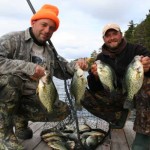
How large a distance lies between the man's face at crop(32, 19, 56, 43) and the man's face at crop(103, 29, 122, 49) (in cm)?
84

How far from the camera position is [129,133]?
6855 millimetres

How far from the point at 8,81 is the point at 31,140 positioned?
4.26ft

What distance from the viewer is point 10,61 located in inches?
208

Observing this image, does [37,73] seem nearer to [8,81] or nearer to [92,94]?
[8,81]

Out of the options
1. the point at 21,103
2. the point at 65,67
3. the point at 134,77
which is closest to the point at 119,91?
the point at 65,67

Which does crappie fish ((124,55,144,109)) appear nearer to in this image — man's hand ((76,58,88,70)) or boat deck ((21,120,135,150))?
man's hand ((76,58,88,70))

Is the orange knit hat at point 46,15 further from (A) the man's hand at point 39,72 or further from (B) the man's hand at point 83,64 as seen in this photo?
(A) the man's hand at point 39,72

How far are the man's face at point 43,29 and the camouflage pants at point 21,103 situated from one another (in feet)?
2.27

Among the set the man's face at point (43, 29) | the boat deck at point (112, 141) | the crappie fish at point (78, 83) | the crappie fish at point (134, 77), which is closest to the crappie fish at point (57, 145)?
the boat deck at point (112, 141)

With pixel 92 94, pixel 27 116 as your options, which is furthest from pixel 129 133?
pixel 27 116

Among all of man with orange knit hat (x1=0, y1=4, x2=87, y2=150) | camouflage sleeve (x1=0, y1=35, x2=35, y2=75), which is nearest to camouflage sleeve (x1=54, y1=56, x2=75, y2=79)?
man with orange knit hat (x1=0, y1=4, x2=87, y2=150)

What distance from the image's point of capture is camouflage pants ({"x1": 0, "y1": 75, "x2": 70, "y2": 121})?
17.1ft

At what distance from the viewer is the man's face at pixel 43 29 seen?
5.67m

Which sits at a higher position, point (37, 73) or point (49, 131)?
point (37, 73)
